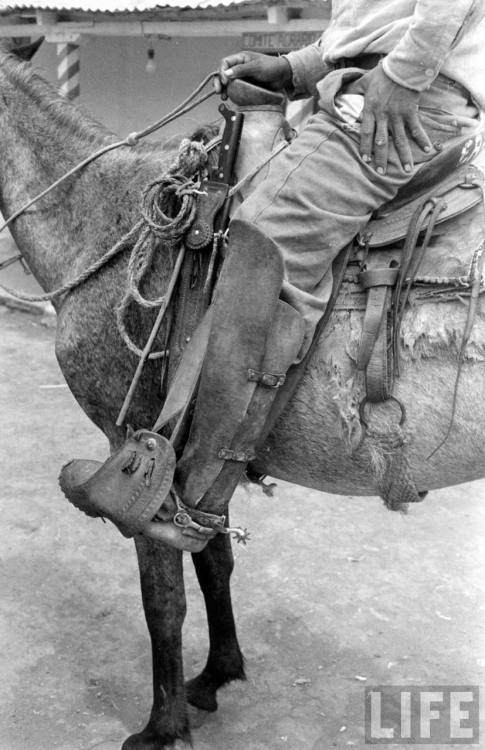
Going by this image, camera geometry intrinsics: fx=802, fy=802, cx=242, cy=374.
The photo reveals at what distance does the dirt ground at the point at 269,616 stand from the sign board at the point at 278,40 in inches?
153

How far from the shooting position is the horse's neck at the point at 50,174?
9.11ft

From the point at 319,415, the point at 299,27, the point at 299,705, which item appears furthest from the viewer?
the point at 299,27

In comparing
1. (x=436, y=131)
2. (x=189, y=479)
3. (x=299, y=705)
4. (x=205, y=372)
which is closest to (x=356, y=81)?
(x=436, y=131)

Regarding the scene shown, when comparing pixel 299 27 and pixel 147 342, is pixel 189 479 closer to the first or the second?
pixel 147 342

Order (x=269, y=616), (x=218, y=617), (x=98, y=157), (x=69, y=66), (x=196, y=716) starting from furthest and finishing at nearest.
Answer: (x=69, y=66), (x=269, y=616), (x=218, y=617), (x=196, y=716), (x=98, y=157)

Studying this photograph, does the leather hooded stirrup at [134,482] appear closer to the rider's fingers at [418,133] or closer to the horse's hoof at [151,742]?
the horse's hoof at [151,742]

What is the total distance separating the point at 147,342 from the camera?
99.6 inches

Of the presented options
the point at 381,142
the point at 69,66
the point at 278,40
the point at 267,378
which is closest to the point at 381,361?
the point at 267,378

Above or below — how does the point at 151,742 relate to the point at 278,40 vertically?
below

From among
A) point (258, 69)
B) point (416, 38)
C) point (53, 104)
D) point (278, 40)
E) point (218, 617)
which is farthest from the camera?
point (278, 40)

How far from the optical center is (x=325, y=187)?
7.07 ft

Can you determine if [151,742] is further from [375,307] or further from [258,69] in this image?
[258,69]

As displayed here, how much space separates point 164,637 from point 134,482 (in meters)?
0.74

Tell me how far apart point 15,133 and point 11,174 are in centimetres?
15
